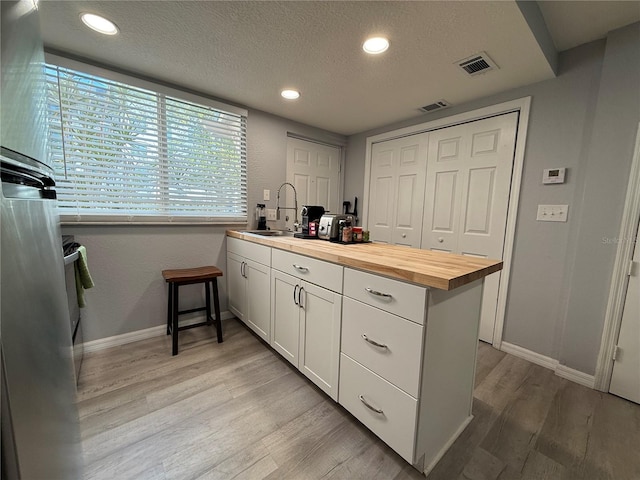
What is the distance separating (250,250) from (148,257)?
35.8 inches

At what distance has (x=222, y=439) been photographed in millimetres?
1258

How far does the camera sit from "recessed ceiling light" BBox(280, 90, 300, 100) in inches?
87.0

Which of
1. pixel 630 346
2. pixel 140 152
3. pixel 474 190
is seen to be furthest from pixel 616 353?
pixel 140 152

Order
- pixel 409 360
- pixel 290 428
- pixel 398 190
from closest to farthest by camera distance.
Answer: pixel 409 360 → pixel 290 428 → pixel 398 190

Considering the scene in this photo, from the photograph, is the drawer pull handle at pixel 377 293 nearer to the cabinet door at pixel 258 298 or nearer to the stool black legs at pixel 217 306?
the cabinet door at pixel 258 298

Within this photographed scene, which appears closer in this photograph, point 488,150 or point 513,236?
point 513,236

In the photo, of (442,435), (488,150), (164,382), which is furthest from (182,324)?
(488,150)

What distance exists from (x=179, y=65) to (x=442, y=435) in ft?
9.44

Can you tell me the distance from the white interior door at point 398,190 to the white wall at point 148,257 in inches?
51.9

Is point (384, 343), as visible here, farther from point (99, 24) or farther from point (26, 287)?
point (99, 24)

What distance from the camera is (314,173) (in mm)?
3262

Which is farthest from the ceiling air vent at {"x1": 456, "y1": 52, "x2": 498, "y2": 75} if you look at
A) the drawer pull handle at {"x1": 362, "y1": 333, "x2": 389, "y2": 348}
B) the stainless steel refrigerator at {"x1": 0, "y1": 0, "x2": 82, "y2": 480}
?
the stainless steel refrigerator at {"x1": 0, "y1": 0, "x2": 82, "y2": 480}


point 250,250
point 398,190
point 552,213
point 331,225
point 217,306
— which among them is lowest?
point 217,306

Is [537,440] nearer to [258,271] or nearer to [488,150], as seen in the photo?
[258,271]
